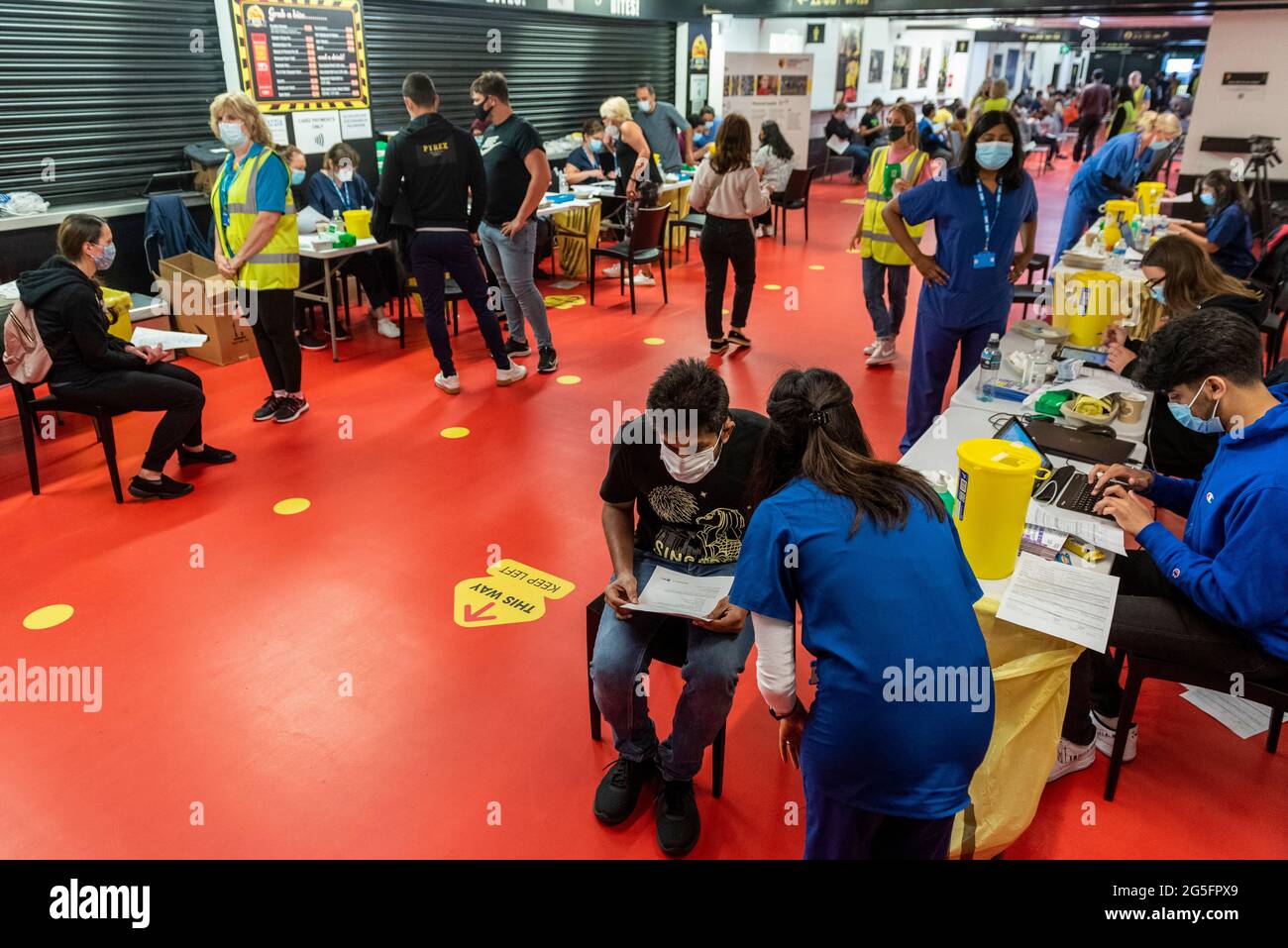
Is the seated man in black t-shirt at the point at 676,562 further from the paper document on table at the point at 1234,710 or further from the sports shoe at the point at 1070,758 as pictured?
the paper document on table at the point at 1234,710

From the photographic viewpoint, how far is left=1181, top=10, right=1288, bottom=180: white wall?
9.48 metres

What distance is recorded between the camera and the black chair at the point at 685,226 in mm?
8430

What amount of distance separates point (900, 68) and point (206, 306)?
52.1 feet

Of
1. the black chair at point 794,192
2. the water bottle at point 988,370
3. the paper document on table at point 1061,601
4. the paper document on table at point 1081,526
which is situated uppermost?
the black chair at point 794,192

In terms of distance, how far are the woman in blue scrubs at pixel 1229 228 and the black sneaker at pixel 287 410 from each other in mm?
5498

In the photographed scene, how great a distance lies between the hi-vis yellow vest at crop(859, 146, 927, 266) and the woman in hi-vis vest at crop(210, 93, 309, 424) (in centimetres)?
352

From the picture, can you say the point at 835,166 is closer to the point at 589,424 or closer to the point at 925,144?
the point at 925,144

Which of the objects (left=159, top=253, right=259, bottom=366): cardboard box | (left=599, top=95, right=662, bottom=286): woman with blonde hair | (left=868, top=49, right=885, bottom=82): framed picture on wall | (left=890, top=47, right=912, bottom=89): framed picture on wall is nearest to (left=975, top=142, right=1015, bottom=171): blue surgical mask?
(left=599, top=95, right=662, bottom=286): woman with blonde hair

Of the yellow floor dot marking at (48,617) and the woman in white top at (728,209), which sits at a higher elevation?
the woman in white top at (728,209)

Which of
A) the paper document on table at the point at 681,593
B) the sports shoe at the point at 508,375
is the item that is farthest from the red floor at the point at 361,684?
the paper document on table at the point at 681,593

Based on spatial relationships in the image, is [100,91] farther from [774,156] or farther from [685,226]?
[774,156]

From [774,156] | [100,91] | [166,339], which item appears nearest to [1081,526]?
[166,339]

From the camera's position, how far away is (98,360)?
13.3ft
